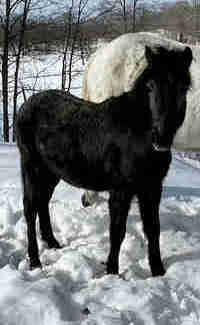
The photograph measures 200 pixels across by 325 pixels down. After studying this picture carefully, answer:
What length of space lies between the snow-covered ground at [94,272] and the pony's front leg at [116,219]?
13 cm

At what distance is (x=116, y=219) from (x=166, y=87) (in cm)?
102

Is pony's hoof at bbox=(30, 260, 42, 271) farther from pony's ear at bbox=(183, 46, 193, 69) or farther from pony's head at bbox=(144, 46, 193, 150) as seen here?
pony's ear at bbox=(183, 46, 193, 69)

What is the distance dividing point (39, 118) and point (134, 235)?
1.37 m

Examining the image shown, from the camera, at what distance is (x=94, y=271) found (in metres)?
2.95

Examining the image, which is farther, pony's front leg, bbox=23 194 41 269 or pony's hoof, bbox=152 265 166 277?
pony's front leg, bbox=23 194 41 269

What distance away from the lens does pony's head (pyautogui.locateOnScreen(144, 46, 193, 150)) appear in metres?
2.39

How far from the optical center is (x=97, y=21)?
13.4 metres

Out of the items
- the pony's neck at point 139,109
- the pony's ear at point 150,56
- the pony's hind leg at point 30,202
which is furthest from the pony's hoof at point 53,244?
the pony's ear at point 150,56

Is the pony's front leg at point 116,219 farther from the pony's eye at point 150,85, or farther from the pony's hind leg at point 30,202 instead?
the pony's eye at point 150,85

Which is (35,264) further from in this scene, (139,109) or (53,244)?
(139,109)

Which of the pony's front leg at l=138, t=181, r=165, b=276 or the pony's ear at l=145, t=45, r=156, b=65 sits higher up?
the pony's ear at l=145, t=45, r=156, b=65

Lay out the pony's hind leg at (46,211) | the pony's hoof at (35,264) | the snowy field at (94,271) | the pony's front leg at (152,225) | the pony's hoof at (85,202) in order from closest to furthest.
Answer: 1. the snowy field at (94,271)
2. the pony's front leg at (152,225)
3. the pony's hoof at (35,264)
4. the pony's hind leg at (46,211)
5. the pony's hoof at (85,202)

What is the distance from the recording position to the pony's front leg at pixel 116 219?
2779 mm

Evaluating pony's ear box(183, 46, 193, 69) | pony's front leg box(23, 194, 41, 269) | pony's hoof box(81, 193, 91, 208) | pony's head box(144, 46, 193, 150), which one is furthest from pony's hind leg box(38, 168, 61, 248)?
pony's ear box(183, 46, 193, 69)
